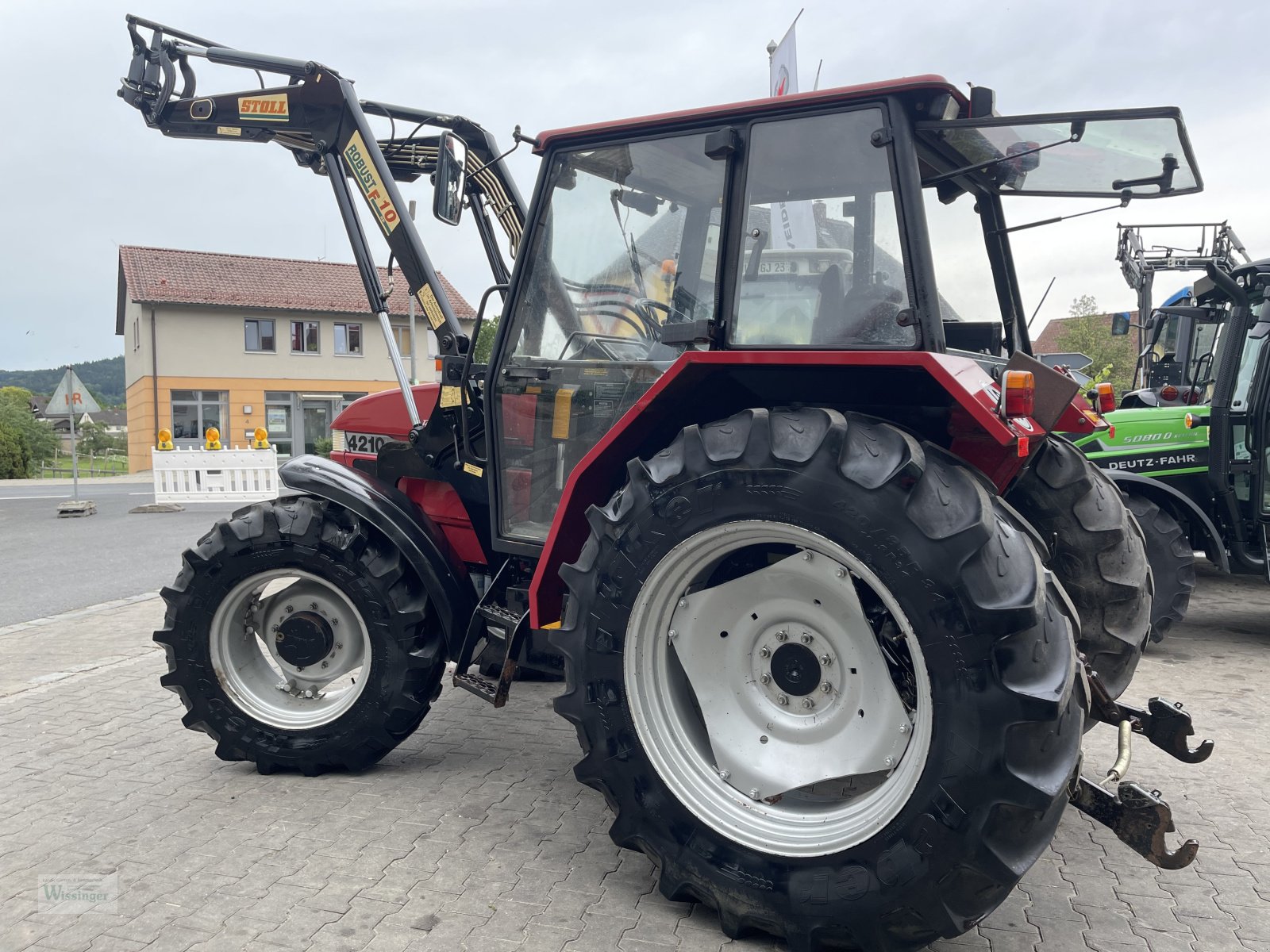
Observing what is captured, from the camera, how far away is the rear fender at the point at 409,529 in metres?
3.87

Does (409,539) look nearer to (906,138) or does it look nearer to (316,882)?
(316,882)

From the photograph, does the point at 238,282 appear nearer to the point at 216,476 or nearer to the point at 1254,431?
the point at 216,476

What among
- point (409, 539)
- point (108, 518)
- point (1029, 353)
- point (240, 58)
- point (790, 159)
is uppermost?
point (240, 58)

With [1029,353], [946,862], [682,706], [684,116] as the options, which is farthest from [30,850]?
[1029,353]

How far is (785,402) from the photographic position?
10.1 feet

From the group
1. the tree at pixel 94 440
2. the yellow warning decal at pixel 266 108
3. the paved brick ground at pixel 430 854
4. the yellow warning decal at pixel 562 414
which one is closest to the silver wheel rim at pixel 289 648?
the paved brick ground at pixel 430 854

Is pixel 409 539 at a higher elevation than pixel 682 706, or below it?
higher

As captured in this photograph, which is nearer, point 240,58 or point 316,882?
point 316,882

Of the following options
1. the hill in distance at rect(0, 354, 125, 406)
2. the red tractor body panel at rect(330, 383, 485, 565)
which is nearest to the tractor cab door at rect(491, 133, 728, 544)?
the red tractor body panel at rect(330, 383, 485, 565)

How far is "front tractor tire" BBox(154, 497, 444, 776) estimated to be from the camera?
384cm

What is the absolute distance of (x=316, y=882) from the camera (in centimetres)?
302

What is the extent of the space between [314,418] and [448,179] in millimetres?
36062

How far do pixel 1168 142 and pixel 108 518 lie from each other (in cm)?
1662

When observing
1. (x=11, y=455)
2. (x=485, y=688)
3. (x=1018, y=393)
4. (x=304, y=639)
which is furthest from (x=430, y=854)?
(x=11, y=455)
